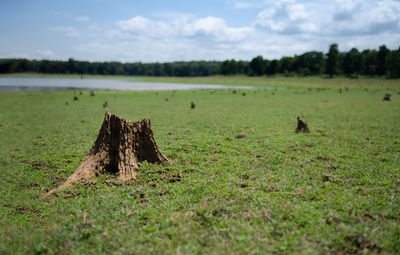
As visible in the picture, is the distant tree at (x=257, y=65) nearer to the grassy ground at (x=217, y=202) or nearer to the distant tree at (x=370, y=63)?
the distant tree at (x=370, y=63)

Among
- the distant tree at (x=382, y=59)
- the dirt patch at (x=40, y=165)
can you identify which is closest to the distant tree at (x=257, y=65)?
the distant tree at (x=382, y=59)

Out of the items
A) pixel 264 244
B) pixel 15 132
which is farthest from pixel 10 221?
pixel 15 132

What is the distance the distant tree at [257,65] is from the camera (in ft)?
494

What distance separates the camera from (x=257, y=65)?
15250cm

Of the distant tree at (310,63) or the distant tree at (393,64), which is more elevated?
the distant tree at (310,63)

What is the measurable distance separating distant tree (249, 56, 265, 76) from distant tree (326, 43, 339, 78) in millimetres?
39356

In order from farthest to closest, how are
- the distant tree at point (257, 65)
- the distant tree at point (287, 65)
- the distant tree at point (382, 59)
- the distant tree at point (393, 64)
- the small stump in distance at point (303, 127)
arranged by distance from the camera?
the distant tree at point (257, 65) < the distant tree at point (287, 65) < the distant tree at point (382, 59) < the distant tree at point (393, 64) < the small stump in distance at point (303, 127)

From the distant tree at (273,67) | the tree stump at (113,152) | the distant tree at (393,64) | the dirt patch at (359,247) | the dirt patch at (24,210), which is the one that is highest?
the distant tree at (273,67)

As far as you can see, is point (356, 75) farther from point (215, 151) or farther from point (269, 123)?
point (215, 151)

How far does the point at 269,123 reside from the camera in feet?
58.8

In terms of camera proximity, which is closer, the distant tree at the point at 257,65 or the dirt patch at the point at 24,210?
the dirt patch at the point at 24,210

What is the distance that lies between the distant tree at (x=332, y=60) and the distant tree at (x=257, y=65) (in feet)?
129

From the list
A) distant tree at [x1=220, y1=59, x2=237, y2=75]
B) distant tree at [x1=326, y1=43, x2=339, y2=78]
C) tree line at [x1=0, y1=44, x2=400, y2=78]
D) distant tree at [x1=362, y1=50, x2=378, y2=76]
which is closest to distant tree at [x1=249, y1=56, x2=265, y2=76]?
tree line at [x1=0, y1=44, x2=400, y2=78]

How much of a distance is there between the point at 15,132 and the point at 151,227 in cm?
1452
